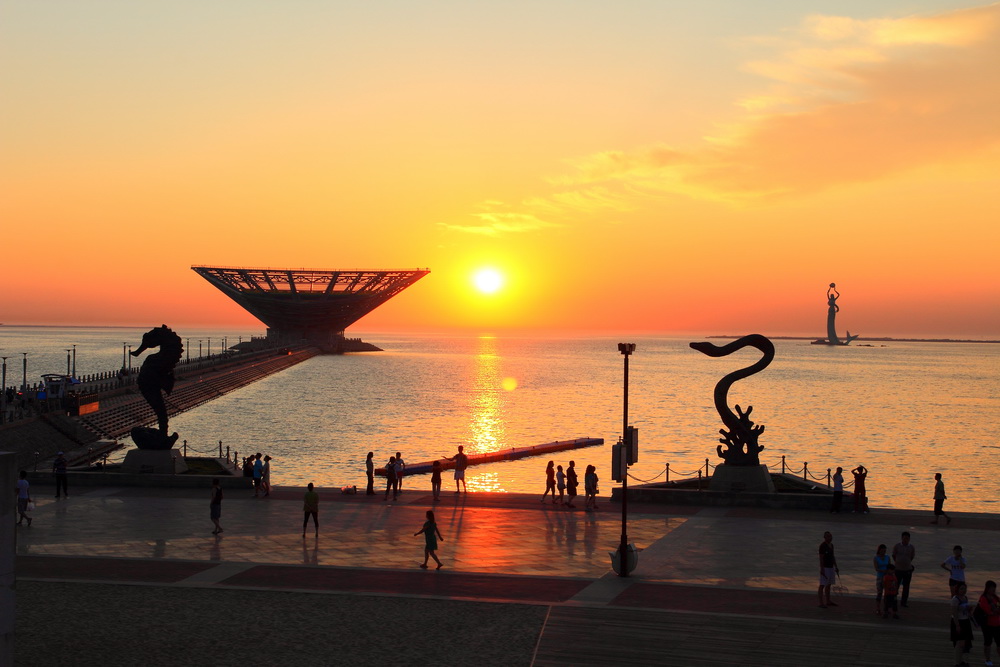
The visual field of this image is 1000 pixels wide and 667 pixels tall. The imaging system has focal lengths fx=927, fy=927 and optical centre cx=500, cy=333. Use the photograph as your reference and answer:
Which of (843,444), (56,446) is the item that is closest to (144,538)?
(56,446)

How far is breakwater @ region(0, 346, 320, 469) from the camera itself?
47906mm

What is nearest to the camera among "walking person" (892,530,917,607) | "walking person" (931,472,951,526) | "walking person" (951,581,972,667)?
"walking person" (951,581,972,667)

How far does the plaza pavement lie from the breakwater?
3.67m

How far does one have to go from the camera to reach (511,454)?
61031 millimetres

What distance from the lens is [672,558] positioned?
2044 cm

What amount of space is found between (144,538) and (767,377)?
17768 cm

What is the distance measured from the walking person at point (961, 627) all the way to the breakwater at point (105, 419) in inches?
599

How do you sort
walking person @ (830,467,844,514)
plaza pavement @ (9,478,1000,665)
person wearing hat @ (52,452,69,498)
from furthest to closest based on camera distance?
person wearing hat @ (52,452,69,498), walking person @ (830,467,844,514), plaza pavement @ (9,478,1000,665)

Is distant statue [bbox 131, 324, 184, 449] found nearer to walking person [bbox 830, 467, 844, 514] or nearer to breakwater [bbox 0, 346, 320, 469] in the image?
breakwater [bbox 0, 346, 320, 469]

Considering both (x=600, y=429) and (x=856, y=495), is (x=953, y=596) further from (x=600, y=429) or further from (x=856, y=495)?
(x=600, y=429)

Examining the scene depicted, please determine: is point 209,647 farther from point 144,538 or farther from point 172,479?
point 172,479

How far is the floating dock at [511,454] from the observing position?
52500 mm

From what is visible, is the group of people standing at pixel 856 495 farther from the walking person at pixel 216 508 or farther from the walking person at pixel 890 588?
the walking person at pixel 216 508

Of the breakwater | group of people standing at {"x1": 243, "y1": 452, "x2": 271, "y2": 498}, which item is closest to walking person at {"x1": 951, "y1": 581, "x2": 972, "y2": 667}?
the breakwater
